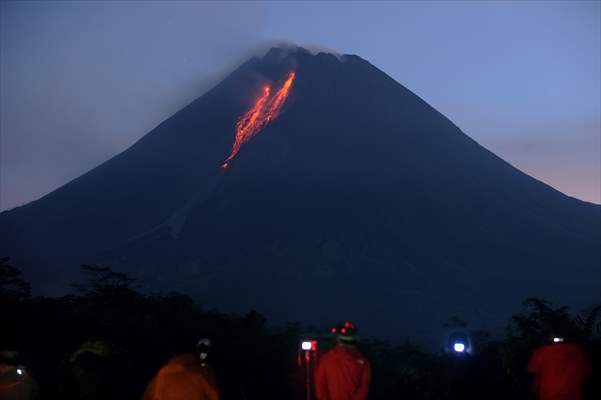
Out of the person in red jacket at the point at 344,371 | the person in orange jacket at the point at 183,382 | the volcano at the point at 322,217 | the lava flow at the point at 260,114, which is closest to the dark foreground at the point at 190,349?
the person in orange jacket at the point at 183,382

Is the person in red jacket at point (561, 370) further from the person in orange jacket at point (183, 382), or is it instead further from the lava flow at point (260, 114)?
the lava flow at point (260, 114)

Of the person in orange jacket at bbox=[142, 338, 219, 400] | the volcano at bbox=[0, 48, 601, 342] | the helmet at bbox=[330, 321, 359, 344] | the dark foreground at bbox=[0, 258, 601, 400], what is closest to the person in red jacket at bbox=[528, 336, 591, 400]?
the dark foreground at bbox=[0, 258, 601, 400]

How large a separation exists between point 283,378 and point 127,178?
78122mm

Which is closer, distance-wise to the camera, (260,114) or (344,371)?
(344,371)

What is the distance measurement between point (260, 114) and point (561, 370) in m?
86.1

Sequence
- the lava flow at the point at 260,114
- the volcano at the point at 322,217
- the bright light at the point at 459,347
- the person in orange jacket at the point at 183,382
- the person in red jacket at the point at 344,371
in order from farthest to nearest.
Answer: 1. the lava flow at the point at 260,114
2. the volcano at the point at 322,217
3. the bright light at the point at 459,347
4. the person in red jacket at the point at 344,371
5. the person in orange jacket at the point at 183,382

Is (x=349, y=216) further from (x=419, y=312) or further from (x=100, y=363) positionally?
(x=100, y=363)

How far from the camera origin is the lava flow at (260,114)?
292 feet

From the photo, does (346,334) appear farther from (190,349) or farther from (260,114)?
(260,114)

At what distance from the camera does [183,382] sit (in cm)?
649

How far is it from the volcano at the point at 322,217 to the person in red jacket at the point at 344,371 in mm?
42990

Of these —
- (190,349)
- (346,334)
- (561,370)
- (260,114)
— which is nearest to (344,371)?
(346,334)

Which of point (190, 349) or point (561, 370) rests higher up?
point (190, 349)

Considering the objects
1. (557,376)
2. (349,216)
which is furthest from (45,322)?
(349,216)
